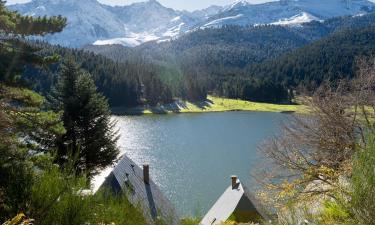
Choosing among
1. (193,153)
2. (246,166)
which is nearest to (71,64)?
(246,166)

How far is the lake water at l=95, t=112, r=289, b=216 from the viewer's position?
4667 centimetres

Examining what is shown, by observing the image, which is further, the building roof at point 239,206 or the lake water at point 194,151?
the lake water at point 194,151

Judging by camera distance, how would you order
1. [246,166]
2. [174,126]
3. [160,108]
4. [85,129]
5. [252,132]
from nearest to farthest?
[85,129], [246,166], [252,132], [174,126], [160,108]

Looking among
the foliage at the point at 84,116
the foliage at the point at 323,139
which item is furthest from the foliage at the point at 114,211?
the foliage at the point at 84,116

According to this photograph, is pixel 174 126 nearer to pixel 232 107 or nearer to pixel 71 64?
pixel 232 107

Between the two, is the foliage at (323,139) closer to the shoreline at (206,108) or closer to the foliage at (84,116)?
the foliage at (84,116)

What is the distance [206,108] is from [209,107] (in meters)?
2.37

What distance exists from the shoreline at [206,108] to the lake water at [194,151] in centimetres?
1600

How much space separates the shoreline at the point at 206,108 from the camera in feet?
441

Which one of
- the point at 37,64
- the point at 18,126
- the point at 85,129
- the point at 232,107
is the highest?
the point at 37,64

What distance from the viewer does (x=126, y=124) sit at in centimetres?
10256

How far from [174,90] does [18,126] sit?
5566 inches

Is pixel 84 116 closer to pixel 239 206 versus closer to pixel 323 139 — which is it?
pixel 239 206

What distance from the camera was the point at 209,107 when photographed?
490 ft
